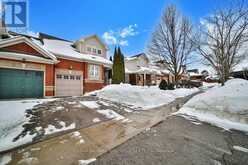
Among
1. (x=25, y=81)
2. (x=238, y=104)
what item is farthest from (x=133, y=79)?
(x=238, y=104)

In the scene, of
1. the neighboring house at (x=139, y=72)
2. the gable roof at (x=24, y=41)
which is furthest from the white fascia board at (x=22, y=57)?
the neighboring house at (x=139, y=72)

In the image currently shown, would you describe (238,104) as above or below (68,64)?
below

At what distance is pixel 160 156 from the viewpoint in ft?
12.2

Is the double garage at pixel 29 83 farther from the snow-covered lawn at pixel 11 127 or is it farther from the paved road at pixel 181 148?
the paved road at pixel 181 148

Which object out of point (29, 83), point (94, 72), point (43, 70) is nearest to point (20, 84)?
point (29, 83)

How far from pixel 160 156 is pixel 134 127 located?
7.88 ft

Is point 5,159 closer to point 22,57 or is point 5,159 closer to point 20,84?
point 20,84

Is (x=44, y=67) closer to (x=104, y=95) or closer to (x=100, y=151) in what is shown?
(x=104, y=95)

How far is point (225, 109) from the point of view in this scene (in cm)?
720

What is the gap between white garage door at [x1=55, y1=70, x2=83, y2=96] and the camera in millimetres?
14624

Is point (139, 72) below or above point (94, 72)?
above

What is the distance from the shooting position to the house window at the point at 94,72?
1726 cm

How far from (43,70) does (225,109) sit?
14.0 metres

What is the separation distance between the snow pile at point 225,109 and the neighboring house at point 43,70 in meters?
11.8
